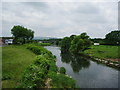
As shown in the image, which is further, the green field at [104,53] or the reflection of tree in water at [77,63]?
the green field at [104,53]

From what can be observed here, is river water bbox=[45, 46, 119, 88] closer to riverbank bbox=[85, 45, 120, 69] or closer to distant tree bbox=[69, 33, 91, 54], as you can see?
riverbank bbox=[85, 45, 120, 69]

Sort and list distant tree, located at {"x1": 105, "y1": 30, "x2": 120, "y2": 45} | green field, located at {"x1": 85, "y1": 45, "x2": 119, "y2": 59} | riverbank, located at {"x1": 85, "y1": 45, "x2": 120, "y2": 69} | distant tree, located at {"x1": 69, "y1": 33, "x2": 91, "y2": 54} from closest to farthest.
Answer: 1. riverbank, located at {"x1": 85, "y1": 45, "x2": 120, "y2": 69}
2. green field, located at {"x1": 85, "y1": 45, "x2": 119, "y2": 59}
3. distant tree, located at {"x1": 69, "y1": 33, "x2": 91, "y2": 54}
4. distant tree, located at {"x1": 105, "y1": 30, "x2": 120, "y2": 45}

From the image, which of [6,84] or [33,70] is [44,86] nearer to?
[33,70]

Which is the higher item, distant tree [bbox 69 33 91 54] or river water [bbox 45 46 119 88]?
distant tree [bbox 69 33 91 54]

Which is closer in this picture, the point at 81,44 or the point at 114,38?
the point at 81,44

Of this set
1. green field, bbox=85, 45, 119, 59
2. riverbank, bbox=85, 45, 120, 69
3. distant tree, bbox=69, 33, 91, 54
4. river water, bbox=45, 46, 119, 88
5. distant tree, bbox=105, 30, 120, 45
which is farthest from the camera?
distant tree, bbox=105, 30, 120, 45

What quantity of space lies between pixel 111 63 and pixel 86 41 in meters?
16.4

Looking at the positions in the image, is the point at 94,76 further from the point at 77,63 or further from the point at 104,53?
the point at 104,53

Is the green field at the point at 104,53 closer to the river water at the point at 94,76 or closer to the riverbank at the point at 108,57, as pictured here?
the riverbank at the point at 108,57

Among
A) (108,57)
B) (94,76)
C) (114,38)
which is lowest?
(94,76)

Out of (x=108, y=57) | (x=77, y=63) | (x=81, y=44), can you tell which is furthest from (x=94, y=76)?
(x=81, y=44)

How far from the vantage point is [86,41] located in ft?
125

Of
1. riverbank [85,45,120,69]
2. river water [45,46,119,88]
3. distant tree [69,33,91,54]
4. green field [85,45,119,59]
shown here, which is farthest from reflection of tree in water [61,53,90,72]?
distant tree [69,33,91,54]

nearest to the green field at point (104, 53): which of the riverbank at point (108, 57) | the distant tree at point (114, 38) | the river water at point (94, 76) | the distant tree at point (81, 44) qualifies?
the riverbank at point (108, 57)
